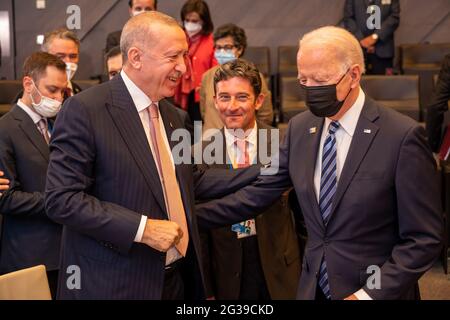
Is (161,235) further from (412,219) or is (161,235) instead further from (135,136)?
(412,219)

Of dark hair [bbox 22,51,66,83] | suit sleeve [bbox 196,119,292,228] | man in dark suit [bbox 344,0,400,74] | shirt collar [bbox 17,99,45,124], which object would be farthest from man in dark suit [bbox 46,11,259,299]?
man in dark suit [bbox 344,0,400,74]

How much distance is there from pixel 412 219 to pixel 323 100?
1.55 ft

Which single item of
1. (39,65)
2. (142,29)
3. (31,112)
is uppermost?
(142,29)

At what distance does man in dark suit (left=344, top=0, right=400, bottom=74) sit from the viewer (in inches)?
288

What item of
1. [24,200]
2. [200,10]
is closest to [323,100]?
[24,200]

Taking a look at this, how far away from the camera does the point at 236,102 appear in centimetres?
323

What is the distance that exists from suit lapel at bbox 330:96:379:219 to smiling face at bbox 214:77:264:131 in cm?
97

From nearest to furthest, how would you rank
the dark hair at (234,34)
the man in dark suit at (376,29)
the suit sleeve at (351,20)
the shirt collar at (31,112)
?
1. the shirt collar at (31,112)
2. the dark hair at (234,34)
3. the man in dark suit at (376,29)
4. the suit sleeve at (351,20)

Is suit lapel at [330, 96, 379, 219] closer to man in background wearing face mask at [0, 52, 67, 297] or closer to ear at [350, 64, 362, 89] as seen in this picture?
ear at [350, 64, 362, 89]

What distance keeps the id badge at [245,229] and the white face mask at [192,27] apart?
Result: 8.91 feet

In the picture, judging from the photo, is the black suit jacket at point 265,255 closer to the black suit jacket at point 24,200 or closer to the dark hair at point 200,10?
the black suit jacket at point 24,200

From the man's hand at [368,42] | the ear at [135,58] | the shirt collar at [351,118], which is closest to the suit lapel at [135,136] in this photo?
the ear at [135,58]

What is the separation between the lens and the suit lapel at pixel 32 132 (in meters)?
3.37

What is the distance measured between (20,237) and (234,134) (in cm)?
117
